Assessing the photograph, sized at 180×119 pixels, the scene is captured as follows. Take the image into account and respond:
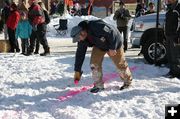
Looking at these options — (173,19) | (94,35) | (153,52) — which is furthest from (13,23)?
(94,35)

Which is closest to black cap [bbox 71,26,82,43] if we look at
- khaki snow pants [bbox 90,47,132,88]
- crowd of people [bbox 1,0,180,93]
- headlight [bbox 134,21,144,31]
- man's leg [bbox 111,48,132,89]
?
crowd of people [bbox 1,0,180,93]

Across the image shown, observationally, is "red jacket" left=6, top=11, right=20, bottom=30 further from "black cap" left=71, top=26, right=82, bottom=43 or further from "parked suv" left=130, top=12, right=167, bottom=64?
"black cap" left=71, top=26, right=82, bottom=43

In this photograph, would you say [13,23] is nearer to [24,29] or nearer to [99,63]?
[24,29]

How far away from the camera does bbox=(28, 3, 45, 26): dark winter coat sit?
13.1 metres

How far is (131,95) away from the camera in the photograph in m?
8.02

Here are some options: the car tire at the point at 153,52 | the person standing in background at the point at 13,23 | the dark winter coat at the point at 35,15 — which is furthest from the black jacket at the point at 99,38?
the person standing in background at the point at 13,23

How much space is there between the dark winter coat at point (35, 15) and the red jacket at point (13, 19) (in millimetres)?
1303

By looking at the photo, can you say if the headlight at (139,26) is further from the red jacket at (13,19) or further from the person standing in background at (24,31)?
the red jacket at (13,19)

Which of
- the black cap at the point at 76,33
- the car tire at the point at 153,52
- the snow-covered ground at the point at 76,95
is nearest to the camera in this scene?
the snow-covered ground at the point at 76,95

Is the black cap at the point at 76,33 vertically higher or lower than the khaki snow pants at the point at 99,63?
higher

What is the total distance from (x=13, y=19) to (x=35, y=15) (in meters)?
1.65

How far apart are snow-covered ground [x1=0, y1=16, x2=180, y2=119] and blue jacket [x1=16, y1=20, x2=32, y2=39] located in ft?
7.71

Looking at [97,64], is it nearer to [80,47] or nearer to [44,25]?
[80,47]

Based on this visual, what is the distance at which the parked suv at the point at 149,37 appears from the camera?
11383mm
